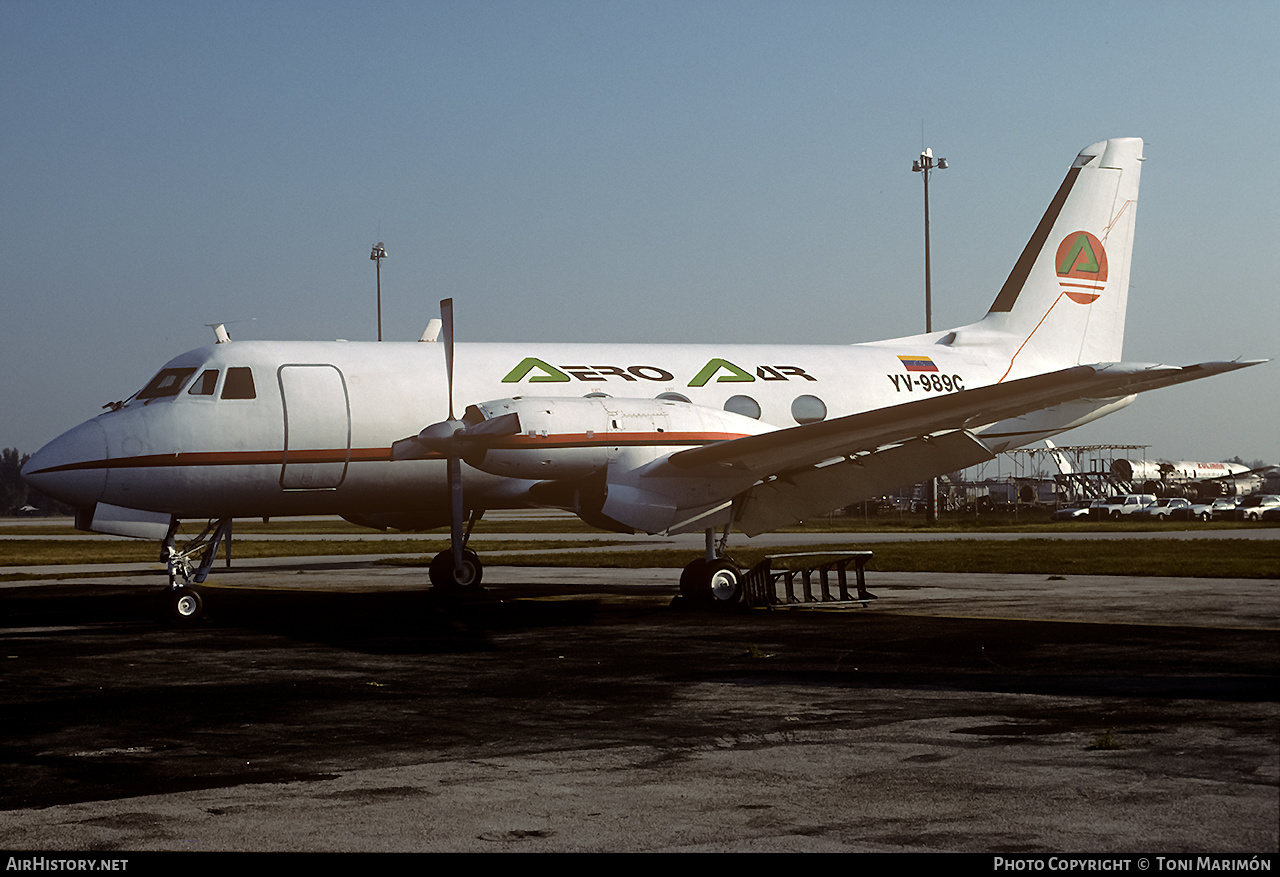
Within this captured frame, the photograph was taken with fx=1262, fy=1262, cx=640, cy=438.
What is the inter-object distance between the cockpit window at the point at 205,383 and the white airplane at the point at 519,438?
0.02 meters

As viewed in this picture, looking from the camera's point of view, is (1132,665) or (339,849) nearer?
(339,849)

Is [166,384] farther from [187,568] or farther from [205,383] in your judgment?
[187,568]

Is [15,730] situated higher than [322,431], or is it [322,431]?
[322,431]

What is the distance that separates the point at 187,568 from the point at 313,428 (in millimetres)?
2728

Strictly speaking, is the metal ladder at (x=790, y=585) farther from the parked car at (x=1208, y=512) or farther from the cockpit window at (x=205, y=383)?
the parked car at (x=1208, y=512)

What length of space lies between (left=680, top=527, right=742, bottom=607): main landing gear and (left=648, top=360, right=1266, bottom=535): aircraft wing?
0.75 m

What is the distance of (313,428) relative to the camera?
19.1 metres

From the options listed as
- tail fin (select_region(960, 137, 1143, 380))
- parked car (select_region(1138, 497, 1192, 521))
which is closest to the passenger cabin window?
tail fin (select_region(960, 137, 1143, 380))

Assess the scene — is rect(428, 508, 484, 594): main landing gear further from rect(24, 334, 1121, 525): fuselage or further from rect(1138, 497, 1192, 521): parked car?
rect(1138, 497, 1192, 521): parked car

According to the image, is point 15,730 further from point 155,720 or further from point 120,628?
point 120,628

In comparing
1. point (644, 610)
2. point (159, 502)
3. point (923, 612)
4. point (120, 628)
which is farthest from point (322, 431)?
point (923, 612)

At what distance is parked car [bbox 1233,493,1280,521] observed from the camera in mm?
71875
